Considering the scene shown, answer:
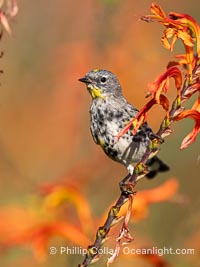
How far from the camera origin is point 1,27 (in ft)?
7.06

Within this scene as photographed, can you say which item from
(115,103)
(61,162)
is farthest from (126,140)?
(61,162)

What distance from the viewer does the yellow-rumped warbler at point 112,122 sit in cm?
430

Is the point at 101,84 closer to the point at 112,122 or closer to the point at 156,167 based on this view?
the point at 112,122

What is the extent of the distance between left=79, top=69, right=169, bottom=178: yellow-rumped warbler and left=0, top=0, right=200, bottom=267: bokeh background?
0.13m

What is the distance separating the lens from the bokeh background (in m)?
4.39

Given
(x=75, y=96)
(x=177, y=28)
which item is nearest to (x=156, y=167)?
(x=75, y=96)

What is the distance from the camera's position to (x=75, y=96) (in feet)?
17.3

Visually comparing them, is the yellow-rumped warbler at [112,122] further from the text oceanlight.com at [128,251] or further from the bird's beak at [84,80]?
the text oceanlight.com at [128,251]

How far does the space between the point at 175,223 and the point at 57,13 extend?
247 cm

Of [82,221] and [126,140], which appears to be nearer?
[82,221]

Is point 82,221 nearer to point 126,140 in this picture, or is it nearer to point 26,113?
point 126,140

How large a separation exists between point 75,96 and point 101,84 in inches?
29.3

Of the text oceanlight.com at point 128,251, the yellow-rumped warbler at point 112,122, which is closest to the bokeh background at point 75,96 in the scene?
the yellow-rumped warbler at point 112,122

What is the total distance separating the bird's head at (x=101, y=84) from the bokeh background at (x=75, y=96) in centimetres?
18
